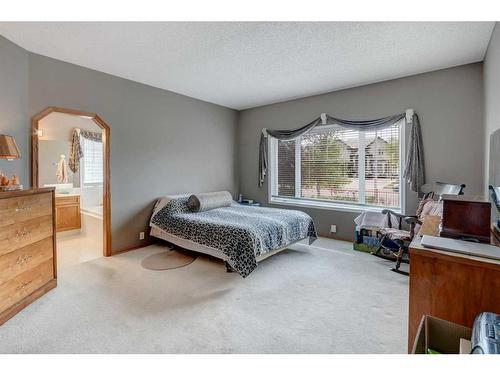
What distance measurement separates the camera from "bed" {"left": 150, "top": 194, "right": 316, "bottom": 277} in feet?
9.89

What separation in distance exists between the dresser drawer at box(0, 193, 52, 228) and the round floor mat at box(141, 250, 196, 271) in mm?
1300

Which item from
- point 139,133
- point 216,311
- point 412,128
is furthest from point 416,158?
point 139,133

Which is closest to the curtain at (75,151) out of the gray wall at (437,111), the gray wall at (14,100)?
the gray wall at (14,100)

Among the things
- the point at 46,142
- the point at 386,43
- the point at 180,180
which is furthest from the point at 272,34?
the point at 46,142

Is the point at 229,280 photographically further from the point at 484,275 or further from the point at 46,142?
the point at 46,142

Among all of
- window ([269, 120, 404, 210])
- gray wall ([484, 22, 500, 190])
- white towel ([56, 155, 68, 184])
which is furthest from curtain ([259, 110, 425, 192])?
white towel ([56, 155, 68, 184])

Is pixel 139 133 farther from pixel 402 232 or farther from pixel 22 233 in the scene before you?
pixel 402 232

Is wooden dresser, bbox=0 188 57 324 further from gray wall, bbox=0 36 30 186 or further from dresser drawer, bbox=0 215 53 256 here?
gray wall, bbox=0 36 30 186


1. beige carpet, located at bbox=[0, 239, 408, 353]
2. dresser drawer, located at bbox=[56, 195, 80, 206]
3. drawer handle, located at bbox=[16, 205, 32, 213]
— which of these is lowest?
beige carpet, located at bbox=[0, 239, 408, 353]

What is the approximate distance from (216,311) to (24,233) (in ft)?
6.06

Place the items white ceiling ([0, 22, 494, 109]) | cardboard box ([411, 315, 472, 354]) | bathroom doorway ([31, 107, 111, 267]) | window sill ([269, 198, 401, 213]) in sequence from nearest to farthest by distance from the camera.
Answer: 1. cardboard box ([411, 315, 472, 354])
2. white ceiling ([0, 22, 494, 109])
3. window sill ([269, 198, 401, 213])
4. bathroom doorway ([31, 107, 111, 267])

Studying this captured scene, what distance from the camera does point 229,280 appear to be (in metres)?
2.98

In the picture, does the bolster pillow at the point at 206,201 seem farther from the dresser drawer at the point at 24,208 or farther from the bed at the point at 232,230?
the dresser drawer at the point at 24,208

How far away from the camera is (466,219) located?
1.61 meters
